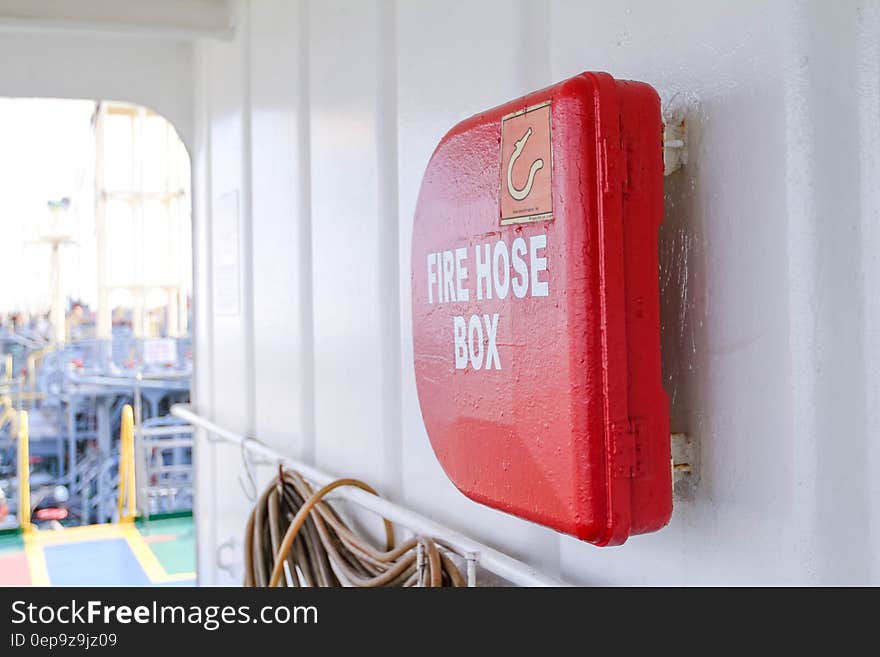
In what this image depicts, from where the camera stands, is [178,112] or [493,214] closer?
[493,214]

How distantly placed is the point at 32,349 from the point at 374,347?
941 centimetres

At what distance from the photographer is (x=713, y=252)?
947mm

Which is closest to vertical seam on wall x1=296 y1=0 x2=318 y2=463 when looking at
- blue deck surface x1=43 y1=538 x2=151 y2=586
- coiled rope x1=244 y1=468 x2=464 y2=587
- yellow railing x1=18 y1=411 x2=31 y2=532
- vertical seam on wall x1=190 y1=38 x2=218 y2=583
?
coiled rope x1=244 y1=468 x2=464 y2=587

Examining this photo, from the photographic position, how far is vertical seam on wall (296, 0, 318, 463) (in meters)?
2.29

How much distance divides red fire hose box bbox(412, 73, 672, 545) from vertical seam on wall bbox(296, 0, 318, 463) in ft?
4.24

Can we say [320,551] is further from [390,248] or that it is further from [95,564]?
[95,564]

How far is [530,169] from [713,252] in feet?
0.67

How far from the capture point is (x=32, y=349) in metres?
10.2

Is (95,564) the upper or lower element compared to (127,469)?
lower

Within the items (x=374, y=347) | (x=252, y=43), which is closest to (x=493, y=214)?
(x=374, y=347)

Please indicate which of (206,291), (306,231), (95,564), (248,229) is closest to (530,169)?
(306,231)

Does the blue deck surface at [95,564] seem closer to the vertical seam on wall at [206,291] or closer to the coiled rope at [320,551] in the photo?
the vertical seam on wall at [206,291]

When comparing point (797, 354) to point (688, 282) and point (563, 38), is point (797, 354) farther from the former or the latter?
point (563, 38)
